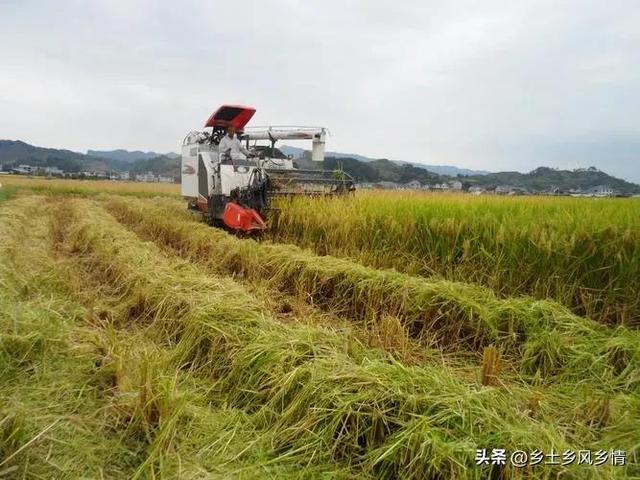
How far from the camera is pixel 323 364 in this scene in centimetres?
284

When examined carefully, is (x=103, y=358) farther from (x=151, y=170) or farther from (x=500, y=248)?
(x=151, y=170)

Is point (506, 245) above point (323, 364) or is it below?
above

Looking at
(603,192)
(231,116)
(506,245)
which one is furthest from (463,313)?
(603,192)

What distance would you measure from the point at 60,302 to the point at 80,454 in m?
2.64

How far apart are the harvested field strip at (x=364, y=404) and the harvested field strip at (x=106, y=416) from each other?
0.48 ft

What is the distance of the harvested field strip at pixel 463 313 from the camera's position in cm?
333

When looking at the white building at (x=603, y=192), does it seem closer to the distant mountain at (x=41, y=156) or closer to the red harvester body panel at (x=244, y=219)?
the red harvester body panel at (x=244, y=219)

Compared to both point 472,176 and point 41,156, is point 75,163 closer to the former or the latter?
point 41,156

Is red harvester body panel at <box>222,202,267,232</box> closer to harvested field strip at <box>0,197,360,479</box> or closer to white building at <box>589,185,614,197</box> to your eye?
harvested field strip at <box>0,197,360,479</box>

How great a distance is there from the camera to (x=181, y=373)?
325 cm

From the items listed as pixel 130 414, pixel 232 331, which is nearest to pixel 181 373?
pixel 232 331

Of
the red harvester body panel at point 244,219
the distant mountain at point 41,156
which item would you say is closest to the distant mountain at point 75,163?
the distant mountain at point 41,156

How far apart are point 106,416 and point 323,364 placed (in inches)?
51.1

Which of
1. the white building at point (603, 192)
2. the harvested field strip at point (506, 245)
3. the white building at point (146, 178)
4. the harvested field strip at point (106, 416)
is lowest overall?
the harvested field strip at point (106, 416)
